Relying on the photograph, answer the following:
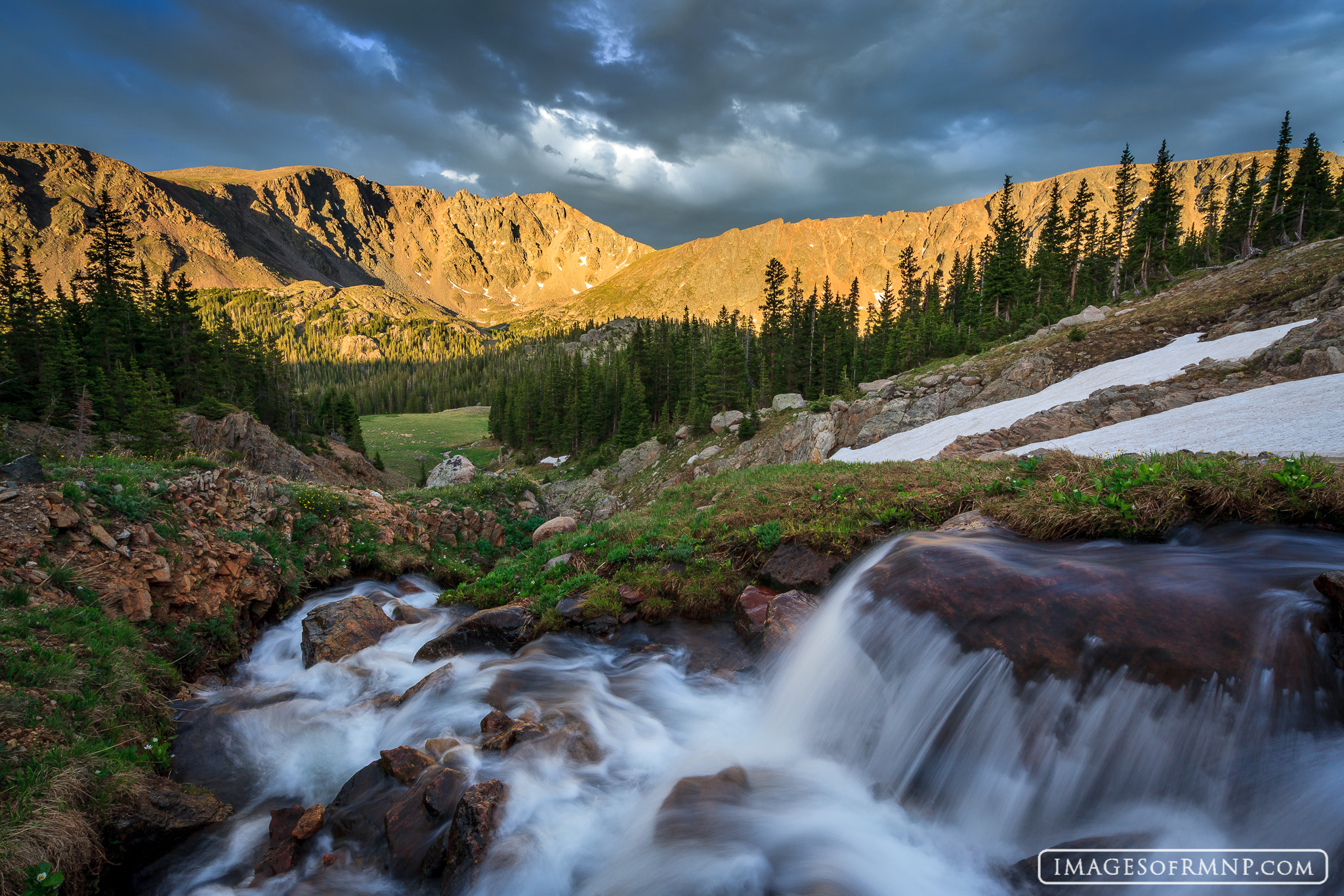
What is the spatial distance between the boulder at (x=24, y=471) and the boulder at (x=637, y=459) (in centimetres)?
4426

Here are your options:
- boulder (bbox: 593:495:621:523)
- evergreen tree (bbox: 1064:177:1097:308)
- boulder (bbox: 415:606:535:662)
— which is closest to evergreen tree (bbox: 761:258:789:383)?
boulder (bbox: 593:495:621:523)

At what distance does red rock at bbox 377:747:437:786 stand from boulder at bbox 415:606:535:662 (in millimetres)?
2903

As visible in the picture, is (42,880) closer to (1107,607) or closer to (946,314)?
(1107,607)

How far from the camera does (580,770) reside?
6273mm

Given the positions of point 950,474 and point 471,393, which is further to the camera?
point 471,393

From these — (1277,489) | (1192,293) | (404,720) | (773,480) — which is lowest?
(404,720)

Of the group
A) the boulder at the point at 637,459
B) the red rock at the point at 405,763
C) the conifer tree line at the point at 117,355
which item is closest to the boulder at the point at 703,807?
the red rock at the point at 405,763

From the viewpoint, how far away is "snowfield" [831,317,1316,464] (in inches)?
784

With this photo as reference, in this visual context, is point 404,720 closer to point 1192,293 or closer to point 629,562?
point 629,562

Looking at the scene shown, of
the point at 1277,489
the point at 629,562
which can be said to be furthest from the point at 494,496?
the point at 1277,489

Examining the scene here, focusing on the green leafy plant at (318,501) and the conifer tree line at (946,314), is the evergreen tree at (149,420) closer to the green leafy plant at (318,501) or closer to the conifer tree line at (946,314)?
the green leafy plant at (318,501)

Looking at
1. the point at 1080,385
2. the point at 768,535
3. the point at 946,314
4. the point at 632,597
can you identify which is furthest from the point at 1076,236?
the point at 632,597

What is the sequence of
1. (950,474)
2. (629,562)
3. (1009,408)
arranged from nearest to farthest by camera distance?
(629,562) < (950,474) < (1009,408)

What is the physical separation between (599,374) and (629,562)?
2795 inches
